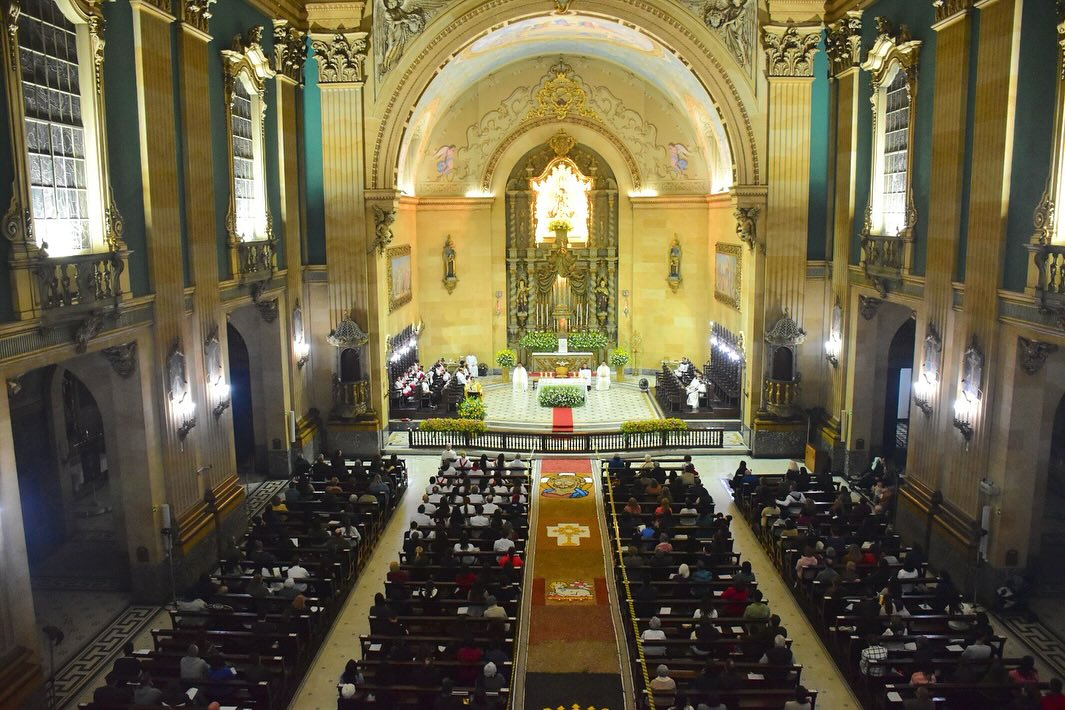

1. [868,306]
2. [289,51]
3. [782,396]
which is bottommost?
[782,396]

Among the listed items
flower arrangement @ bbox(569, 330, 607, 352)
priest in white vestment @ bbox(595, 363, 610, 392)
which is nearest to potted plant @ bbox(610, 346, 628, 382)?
flower arrangement @ bbox(569, 330, 607, 352)

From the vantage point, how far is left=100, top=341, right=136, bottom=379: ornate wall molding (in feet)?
51.3

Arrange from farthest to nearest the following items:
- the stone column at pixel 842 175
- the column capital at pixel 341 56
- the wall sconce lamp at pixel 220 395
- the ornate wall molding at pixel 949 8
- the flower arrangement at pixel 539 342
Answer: the flower arrangement at pixel 539 342, the column capital at pixel 341 56, the stone column at pixel 842 175, the wall sconce lamp at pixel 220 395, the ornate wall molding at pixel 949 8

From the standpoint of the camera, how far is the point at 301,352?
26.0 meters

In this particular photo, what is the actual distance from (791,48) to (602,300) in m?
16.2

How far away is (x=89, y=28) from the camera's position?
1470cm

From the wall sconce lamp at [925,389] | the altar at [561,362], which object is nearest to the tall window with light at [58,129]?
the wall sconce lamp at [925,389]

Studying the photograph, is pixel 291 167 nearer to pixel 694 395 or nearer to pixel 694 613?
pixel 694 395

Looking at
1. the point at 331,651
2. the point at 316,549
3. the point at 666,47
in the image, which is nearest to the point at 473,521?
the point at 316,549

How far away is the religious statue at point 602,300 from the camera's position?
39094 millimetres

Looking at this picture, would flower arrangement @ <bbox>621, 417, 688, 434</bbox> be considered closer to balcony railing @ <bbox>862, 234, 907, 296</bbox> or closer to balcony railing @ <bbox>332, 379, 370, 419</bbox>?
balcony railing @ <bbox>862, 234, 907, 296</bbox>

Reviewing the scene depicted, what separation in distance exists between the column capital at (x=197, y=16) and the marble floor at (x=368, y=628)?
12.5 meters

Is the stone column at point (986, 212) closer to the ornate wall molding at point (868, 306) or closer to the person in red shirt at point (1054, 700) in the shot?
the person in red shirt at point (1054, 700)

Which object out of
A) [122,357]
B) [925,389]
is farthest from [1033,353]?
[122,357]
